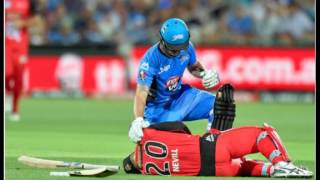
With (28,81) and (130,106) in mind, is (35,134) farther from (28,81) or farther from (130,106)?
(28,81)

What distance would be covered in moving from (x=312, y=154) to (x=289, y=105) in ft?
37.8

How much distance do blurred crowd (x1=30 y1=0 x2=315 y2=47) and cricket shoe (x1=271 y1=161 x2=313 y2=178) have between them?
15613 millimetres

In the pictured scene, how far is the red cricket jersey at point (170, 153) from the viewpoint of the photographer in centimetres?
904

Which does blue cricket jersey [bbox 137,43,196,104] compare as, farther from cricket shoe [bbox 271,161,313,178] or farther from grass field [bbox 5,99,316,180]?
cricket shoe [bbox 271,161,313,178]

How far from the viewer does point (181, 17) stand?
2630 centimetres

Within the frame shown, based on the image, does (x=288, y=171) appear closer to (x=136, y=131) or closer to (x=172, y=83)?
(x=136, y=131)

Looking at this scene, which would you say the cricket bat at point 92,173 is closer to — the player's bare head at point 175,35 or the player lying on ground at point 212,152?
the player lying on ground at point 212,152

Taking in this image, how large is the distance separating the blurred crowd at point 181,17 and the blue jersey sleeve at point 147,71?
1442 cm

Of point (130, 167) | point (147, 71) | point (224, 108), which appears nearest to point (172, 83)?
point (147, 71)

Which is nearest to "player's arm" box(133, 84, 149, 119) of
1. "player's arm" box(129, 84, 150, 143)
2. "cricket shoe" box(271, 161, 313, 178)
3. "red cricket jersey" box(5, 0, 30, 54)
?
"player's arm" box(129, 84, 150, 143)

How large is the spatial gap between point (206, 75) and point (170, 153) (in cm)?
197

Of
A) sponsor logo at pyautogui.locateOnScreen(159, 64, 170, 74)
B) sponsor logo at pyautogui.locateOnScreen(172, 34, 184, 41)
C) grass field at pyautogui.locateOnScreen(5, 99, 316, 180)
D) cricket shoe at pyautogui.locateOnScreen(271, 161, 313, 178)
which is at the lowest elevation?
grass field at pyautogui.locateOnScreen(5, 99, 316, 180)

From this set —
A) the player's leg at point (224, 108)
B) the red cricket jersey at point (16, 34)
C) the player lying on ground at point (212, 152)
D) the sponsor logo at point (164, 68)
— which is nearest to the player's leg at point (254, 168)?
the player lying on ground at point (212, 152)

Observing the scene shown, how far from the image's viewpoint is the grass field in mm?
11312
